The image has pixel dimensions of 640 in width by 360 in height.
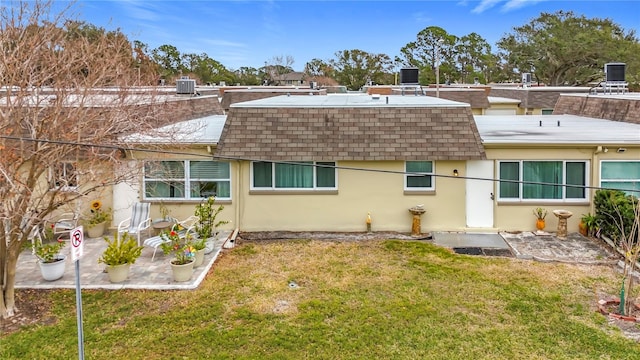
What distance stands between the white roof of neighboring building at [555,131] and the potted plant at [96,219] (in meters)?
10.5

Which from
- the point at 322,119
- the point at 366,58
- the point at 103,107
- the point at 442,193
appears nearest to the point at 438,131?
the point at 442,193

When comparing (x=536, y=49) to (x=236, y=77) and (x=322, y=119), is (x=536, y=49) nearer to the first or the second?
(x=236, y=77)

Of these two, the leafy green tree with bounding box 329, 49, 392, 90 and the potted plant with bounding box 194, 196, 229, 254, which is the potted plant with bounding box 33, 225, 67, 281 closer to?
the potted plant with bounding box 194, 196, 229, 254

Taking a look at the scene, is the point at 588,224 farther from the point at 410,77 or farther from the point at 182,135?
the point at 410,77

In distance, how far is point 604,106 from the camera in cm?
1848

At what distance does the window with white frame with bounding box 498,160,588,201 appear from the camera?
1314cm

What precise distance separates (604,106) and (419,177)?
32.2ft

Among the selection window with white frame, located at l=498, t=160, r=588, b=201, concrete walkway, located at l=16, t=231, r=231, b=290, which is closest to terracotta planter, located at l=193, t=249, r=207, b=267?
concrete walkway, located at l=16, t=231, r=231, b=290

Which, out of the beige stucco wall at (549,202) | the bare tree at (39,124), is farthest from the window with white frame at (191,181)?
the beige stucco wall at (549,202)

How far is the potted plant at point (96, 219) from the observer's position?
1308 cm

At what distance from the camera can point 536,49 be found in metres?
52.8

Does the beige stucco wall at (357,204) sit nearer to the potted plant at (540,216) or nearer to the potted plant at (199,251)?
the potted plant at (540,216)

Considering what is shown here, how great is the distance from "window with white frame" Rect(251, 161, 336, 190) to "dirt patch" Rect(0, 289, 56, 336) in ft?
19.6

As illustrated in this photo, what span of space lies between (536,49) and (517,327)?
5191 centimetres
